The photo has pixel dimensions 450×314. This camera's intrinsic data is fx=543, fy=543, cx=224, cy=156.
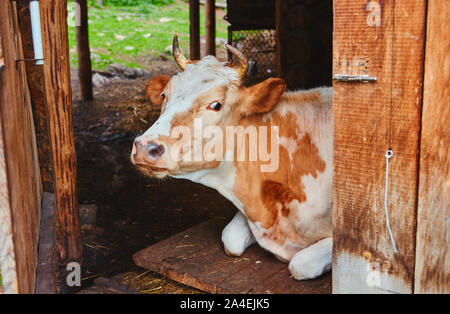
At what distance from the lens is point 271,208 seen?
4047 millimetres

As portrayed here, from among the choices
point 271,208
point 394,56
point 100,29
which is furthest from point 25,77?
point 100,29

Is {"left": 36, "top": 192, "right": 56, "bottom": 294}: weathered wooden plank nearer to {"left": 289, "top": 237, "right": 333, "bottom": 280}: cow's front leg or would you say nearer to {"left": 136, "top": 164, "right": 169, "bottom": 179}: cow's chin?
{"left": 136, "top": 164, "right": 169, "bottom": 179}: cow's chin

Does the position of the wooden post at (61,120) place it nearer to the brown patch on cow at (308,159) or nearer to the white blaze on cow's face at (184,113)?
the white blaze on cow's face at (184,113)

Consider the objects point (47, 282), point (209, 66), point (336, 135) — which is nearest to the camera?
point (336, 135)

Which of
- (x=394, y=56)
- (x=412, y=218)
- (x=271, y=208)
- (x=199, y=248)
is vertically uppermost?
(x=394, y=56)

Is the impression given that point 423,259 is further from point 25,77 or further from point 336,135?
point 25,77

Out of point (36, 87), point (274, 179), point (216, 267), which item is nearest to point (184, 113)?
point (274, 179)

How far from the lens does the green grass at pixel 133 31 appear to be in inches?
568

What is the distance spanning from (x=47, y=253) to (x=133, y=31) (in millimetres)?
14053

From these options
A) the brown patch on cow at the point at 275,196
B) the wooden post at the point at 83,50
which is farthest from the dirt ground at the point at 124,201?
the brown patch on cow at the point at 275,196

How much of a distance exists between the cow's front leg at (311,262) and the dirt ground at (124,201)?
2.57 ft

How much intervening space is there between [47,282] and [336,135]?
2.07 metres

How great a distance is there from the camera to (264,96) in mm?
3908

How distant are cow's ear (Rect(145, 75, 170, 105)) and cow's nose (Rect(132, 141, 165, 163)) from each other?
94 cm
